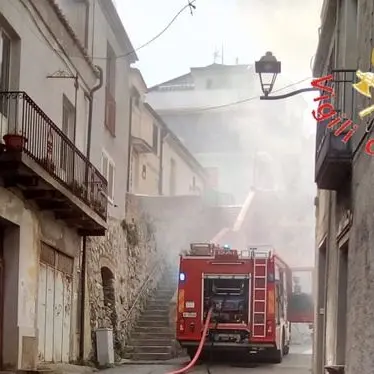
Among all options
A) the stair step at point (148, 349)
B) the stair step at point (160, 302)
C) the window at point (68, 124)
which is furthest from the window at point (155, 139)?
the window at point (68, 124)

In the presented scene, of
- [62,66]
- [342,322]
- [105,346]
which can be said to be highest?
[62,66]

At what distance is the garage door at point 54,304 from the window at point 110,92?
5.00m

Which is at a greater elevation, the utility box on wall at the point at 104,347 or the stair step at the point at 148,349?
the utility box on wall at the point at 104,347

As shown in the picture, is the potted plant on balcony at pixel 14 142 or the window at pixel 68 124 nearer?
the potted plant on balcony at pixel 14 142

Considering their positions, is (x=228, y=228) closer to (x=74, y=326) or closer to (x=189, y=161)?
(x=189, y=161)

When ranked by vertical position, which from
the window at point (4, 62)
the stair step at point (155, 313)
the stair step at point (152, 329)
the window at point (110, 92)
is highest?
the window at point (110, 92)

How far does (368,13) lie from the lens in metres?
7.61

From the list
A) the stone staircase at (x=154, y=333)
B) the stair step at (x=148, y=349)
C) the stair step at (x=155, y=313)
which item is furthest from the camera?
the stair step at (x=155, y=313)

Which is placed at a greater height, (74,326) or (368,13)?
(368,13)

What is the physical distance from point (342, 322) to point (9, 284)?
515 centimetres

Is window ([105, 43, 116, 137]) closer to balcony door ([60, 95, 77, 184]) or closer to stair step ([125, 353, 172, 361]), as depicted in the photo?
balcony door ([60, 95, 77, 184])

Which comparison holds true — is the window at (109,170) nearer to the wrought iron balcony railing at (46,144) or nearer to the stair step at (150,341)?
the stair step at (150,341)

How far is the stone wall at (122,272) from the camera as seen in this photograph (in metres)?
18.0

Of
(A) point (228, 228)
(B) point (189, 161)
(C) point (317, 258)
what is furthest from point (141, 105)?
(C) point (317, 258)
